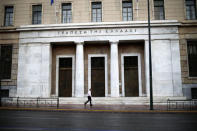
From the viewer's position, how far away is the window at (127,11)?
23.3m

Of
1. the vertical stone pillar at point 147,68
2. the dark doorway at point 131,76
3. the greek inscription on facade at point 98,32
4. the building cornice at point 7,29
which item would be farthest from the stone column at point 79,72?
the building cornice at point 7,29

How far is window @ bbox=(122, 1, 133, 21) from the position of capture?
76.6 ft

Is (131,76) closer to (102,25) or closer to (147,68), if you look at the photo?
(147,68)

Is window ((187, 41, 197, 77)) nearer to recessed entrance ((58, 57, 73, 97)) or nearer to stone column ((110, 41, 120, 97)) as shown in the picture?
stone column ((110, 41, 120, 97))

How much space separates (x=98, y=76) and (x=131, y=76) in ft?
14.6

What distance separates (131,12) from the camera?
76.7 feet

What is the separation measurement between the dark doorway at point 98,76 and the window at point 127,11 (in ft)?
20.8

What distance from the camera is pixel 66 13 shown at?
2417 centimetres

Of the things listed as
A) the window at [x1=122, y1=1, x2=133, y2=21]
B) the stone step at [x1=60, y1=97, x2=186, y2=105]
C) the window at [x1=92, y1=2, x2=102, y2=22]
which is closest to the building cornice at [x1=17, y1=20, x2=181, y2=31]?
the window at [x1=92, y1=2, x2=102, y2=22]

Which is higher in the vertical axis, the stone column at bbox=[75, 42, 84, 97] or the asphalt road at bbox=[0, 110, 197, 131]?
the stone column at bbox=[75, 42, 84, 97]

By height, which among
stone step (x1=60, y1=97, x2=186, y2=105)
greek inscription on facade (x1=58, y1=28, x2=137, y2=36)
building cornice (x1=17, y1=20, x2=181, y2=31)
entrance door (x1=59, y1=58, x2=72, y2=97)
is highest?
building cornice (x1=17, y1=20, x2=181, y2=31)

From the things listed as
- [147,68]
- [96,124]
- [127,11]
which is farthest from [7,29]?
[96,124]

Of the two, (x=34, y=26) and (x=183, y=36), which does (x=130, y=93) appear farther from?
(x=34, y=26)

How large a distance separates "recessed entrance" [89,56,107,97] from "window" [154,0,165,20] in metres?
9.07
